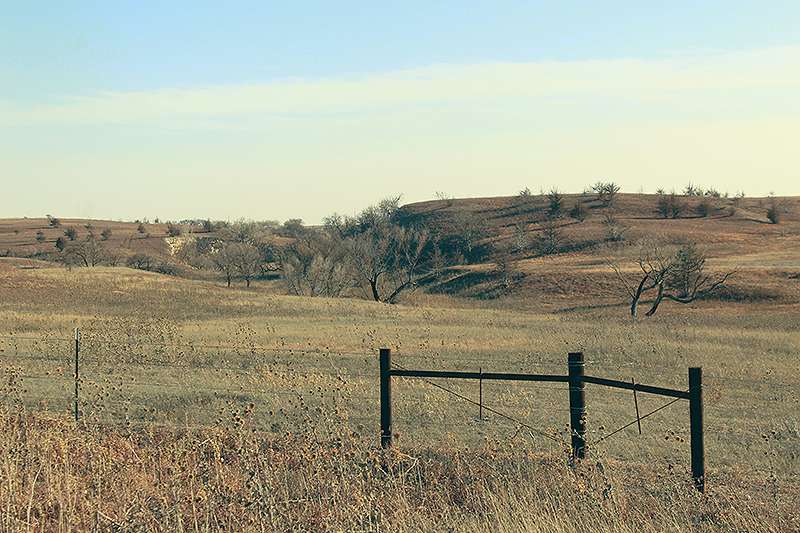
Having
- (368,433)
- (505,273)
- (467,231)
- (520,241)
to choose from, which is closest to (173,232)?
(467,231)

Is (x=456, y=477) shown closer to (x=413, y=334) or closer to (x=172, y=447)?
(x=172, y=447)

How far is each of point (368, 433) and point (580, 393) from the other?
4.30m

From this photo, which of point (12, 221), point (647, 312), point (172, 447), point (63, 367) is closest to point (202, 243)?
point (12, 221)

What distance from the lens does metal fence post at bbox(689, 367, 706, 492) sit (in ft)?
27.2

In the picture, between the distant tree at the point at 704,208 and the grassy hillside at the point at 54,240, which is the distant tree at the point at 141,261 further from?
the distant tree at the point at 704,208

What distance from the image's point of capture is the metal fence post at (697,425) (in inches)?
326

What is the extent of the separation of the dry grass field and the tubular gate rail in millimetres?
240

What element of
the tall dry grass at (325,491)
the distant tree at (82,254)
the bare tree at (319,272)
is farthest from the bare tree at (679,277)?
the distant tree at (82,254)

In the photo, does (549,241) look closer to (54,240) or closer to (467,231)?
(467,231)

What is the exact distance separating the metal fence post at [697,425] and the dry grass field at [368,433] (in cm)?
25

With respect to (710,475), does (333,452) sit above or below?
above

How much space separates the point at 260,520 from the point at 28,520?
1.74 m

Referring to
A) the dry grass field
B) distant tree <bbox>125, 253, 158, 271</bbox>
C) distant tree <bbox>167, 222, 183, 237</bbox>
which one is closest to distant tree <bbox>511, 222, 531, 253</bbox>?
distant tree <bbox>125, 253, 158, 271</bbox>

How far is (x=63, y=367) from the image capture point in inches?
736
